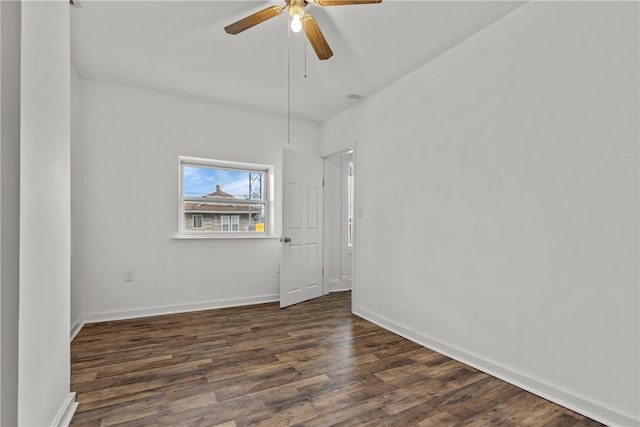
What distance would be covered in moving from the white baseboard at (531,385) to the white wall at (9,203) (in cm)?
267

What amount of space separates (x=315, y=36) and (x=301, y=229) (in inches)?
102

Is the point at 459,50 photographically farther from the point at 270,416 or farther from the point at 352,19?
the point at 270,416

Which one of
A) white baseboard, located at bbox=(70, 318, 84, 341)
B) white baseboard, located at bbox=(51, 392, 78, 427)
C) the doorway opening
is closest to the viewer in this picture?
white baseboard, located at bbox=(51, 392, 78, 427)

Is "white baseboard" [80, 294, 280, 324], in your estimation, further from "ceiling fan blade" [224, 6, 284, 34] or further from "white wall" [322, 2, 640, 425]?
"ceiling fan blade" [224, 6, 284, 34]

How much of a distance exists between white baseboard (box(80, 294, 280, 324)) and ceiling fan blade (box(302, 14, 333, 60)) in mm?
3098

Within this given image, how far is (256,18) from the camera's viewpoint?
2.11 meters

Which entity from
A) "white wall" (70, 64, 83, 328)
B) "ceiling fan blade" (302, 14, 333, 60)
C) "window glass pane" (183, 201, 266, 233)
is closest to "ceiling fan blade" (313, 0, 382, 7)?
"ceiling fan blade" (302, 14, 333, 60)

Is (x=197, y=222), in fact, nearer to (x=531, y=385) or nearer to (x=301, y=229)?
(x=301, y=229)

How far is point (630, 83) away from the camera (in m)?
1.75

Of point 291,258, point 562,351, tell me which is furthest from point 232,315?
point 562,351

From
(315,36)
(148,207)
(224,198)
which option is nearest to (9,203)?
(315,36)

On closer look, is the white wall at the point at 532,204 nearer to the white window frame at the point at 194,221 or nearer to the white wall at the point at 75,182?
the white window frame at the point at 194,221

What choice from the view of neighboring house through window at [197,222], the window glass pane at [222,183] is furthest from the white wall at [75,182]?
the view of neighboring house through window at [197,222]

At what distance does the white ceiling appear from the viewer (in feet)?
7.60
